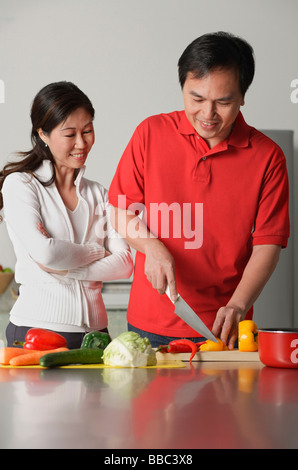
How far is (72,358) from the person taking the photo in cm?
138

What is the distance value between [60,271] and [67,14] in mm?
2439

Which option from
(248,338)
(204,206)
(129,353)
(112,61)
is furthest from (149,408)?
(112,61)

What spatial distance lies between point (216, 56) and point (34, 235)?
854 millimetres

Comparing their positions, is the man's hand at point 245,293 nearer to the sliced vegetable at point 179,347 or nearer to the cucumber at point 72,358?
the sliced vegetable at point 179,347

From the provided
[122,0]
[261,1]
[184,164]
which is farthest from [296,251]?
[184,164]

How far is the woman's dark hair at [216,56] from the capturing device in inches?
65.5

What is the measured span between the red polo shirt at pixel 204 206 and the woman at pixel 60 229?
0.94 ft

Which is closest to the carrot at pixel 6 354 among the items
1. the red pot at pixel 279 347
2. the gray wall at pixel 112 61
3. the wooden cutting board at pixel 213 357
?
the wooden cutting board at pixel 213 357

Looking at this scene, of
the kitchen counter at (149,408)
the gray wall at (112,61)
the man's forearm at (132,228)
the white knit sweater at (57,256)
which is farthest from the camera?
the gray wall at (112,61)

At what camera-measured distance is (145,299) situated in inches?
73.4

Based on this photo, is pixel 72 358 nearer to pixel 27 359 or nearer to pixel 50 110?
pixel 27 359

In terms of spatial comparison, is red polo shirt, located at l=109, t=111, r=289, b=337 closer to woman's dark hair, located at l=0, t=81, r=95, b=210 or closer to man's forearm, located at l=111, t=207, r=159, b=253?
man's forearm, located at l=111, t=207, r=159, b=253

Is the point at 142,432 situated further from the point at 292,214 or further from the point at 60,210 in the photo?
the point at 292,214

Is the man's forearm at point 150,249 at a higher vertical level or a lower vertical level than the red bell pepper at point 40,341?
higher
